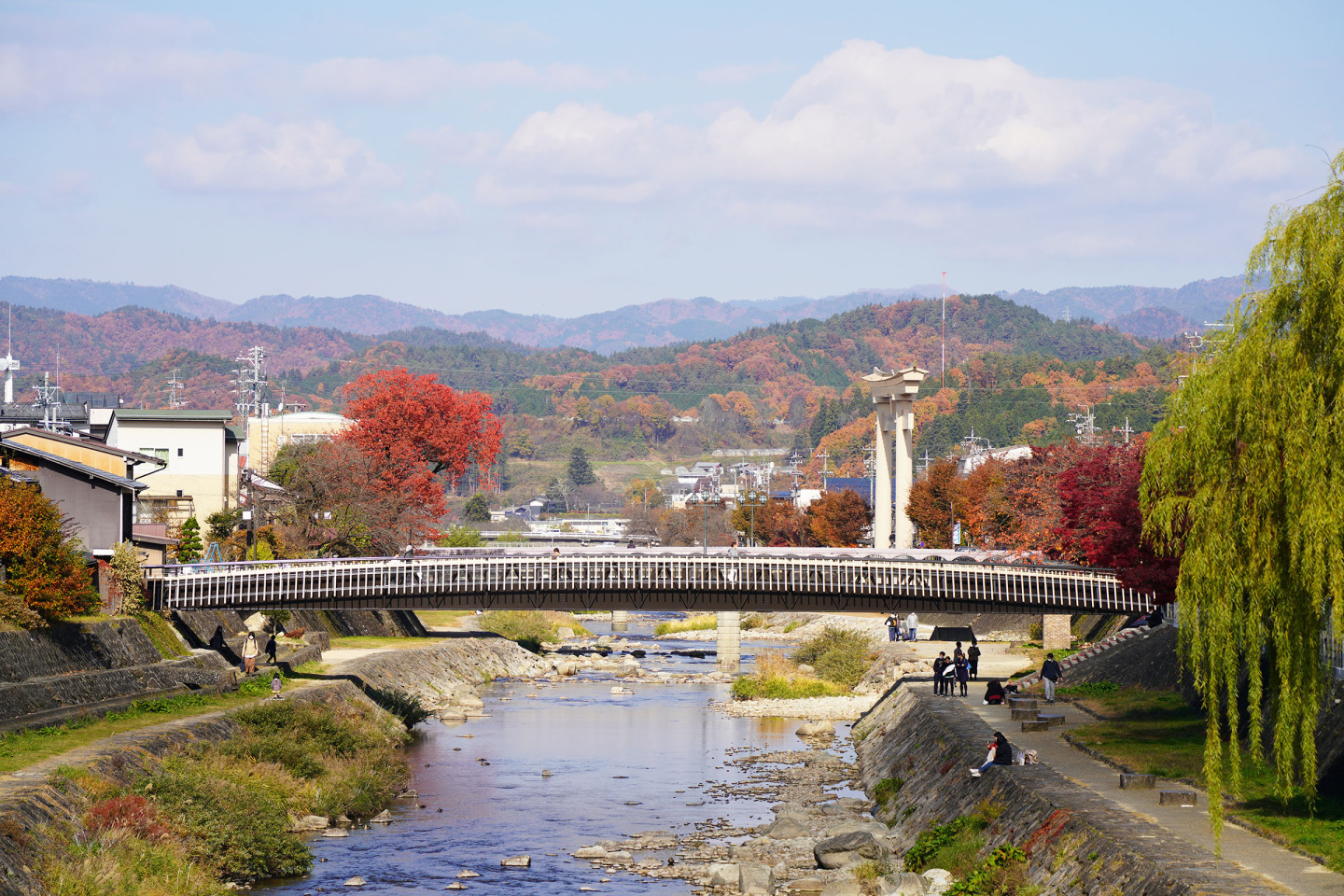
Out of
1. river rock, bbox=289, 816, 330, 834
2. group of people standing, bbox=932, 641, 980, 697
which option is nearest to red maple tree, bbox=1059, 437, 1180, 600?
group of people standing, bbox=932, 641, 980, 697

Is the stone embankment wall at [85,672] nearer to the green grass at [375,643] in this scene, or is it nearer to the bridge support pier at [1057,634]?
the green grass at [375,643]

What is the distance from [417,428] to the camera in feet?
302

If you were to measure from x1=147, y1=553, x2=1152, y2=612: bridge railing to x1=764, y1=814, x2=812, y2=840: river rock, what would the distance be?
1953cm

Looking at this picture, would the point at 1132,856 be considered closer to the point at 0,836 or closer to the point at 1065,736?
the point at 1065,736

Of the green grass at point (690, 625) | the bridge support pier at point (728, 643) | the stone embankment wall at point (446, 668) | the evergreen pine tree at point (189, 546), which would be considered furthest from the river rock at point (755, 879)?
the green grass at point (690, 625)

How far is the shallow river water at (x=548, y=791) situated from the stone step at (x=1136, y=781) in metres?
9.66

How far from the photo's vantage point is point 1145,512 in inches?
1058

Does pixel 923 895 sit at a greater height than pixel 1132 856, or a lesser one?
lesser

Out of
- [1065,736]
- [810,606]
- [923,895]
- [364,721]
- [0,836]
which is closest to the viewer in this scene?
[0,836]

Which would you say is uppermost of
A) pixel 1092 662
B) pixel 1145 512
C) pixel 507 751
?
pixel 1145 512

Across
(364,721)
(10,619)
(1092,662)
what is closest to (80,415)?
(364,721)

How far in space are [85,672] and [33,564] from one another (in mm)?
3517

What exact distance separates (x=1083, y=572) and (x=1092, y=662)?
20.0 feet

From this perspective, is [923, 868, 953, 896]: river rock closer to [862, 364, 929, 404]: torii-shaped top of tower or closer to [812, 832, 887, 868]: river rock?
[812, 832, 887, 868]: river rock
